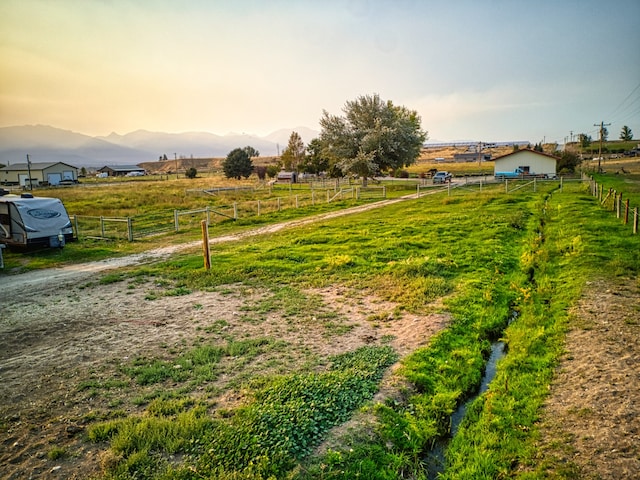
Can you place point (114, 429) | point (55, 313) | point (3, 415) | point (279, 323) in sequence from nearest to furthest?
point (114, 429) < point (3, 415) < point (279, 323) < point (55, 313)

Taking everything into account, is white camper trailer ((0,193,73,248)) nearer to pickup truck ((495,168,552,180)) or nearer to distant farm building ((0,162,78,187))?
pickup truck ((495,168,552,180))

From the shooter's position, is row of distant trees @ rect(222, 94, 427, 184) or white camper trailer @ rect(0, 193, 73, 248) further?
row of distant trees @ rect(222, 94, 427, 184)

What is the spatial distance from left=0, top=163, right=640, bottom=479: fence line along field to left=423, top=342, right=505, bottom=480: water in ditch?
70 mm

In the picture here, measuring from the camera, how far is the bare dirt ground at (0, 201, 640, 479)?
542 centimetres

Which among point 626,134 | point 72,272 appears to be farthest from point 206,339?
point 626,134

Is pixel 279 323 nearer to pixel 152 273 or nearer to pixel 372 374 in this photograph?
pixel 372 374

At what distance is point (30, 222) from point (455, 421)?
19.7 m

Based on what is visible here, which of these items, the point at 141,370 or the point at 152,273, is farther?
the point at 152,273

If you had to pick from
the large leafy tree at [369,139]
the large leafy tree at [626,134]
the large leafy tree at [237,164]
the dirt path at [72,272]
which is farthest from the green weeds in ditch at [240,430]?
the large leafy tree at [626,134]

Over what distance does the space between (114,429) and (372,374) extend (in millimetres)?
3941

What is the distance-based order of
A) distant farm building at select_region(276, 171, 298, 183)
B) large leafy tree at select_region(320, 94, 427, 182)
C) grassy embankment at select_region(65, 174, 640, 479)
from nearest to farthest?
1. grassy embankment at select_region(65, 174, 640, 479)
2. large leafy tree at select_region(320, 94, 427, 182)
3. distant farm building at select_region(276, 171, 298, 183)

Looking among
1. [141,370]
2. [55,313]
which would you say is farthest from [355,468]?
[55,313]

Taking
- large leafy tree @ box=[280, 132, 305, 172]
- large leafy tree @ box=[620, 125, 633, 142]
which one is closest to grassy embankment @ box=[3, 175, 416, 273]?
large leafy tree @ box=[280, 132, 305, 172]

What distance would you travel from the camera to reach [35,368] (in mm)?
7676
